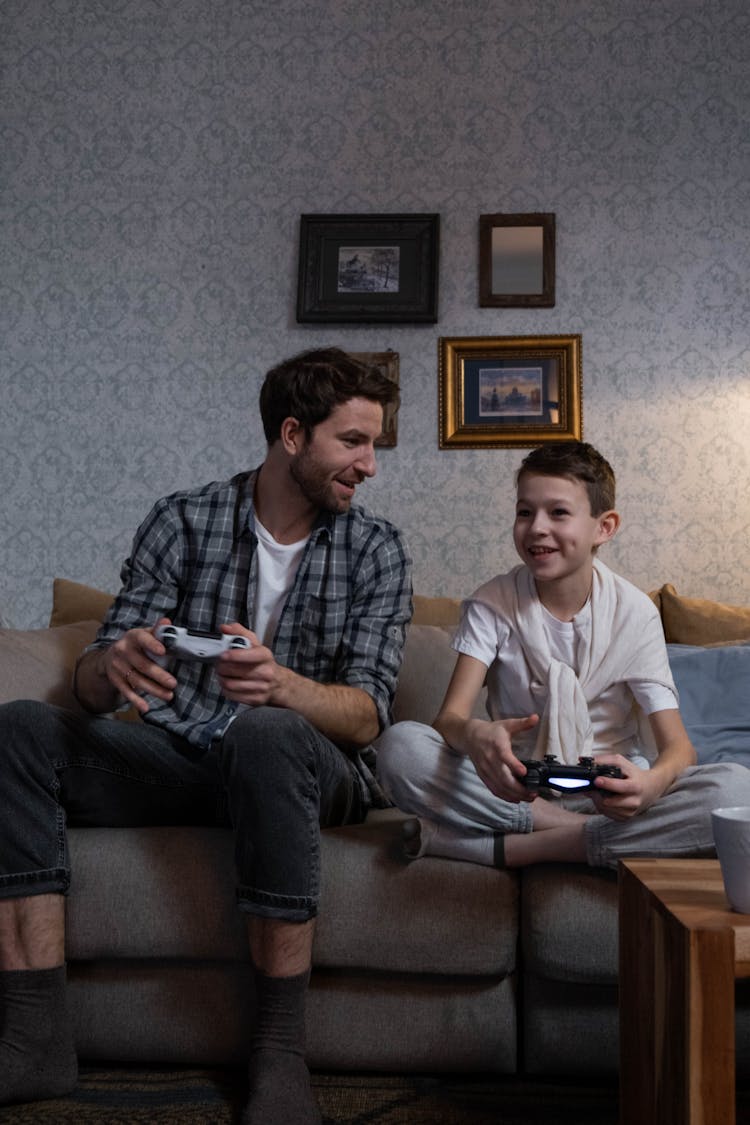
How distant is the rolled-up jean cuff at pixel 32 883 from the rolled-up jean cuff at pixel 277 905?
26 centimetres

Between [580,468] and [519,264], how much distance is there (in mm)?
1101

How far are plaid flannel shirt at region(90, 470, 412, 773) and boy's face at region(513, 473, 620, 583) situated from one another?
0.78 ft

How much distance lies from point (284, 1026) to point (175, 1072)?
A: 9.7 inches

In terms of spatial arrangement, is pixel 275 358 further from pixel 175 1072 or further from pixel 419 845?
pixel 175 1072

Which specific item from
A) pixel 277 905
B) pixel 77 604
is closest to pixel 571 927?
pixel 277 905

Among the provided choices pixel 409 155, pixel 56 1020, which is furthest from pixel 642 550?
pixel 56 1020

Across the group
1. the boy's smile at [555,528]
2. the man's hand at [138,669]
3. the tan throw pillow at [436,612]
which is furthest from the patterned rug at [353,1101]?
the tan throw pillow at [436,612]

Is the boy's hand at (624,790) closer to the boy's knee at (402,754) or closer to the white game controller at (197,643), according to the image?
the boy's knee at (402,754)

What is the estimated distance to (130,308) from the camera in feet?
8.99

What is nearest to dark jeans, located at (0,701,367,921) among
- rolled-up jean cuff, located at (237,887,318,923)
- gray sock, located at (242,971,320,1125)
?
rolled-up jean cuff, located at (237,887,318,923)

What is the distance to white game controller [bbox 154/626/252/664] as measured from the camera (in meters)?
1.44

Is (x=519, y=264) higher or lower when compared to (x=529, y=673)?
higher

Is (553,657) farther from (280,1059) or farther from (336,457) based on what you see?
(280,1059)

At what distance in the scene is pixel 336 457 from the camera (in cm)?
179
